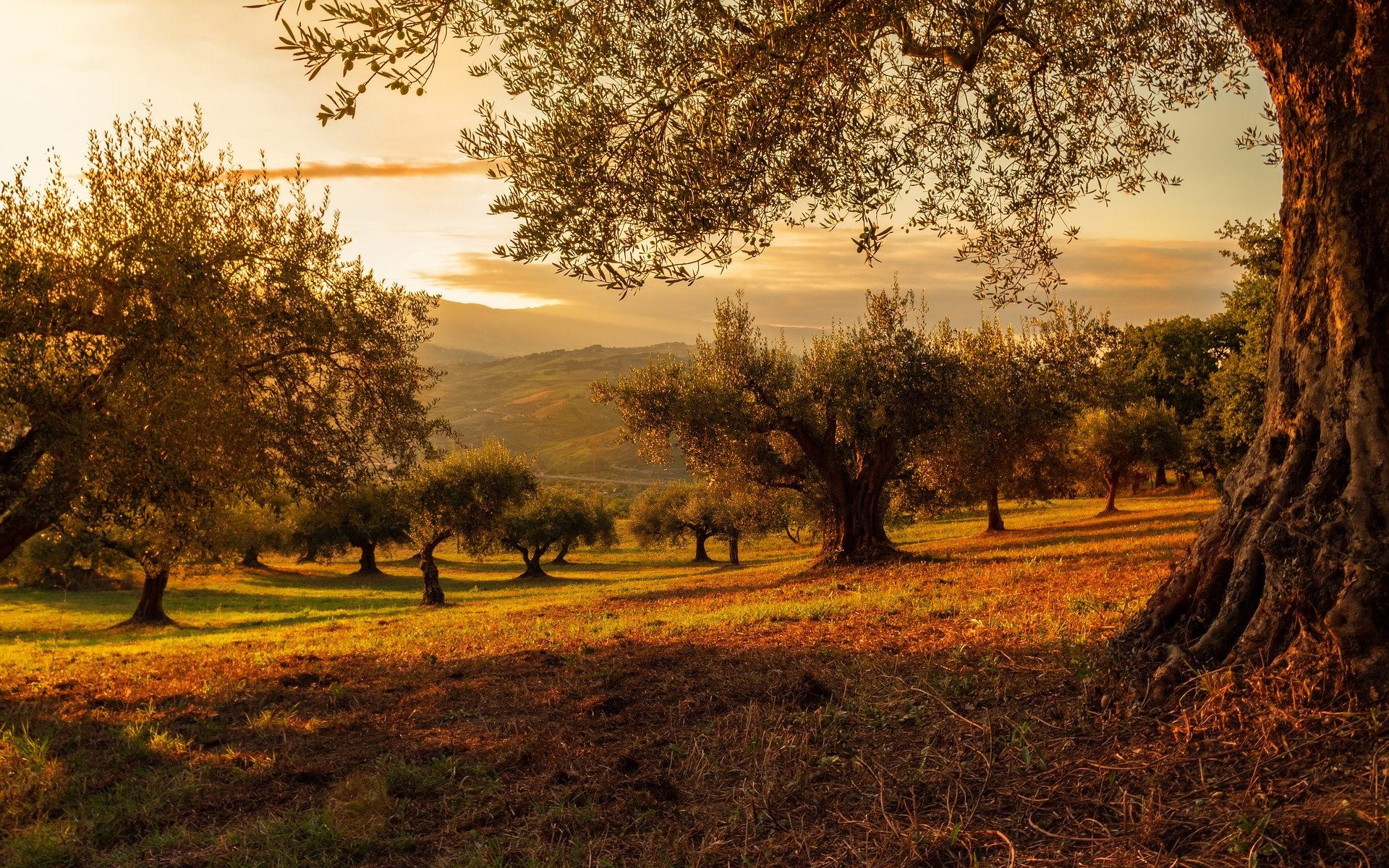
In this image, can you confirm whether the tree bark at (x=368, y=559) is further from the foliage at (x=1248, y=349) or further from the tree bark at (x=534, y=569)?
the foliage at (x=1248, y=349)

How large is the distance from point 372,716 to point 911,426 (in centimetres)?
2453

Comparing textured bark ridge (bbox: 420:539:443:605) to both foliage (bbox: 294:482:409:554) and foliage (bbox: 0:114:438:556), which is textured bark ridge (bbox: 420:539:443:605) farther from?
foliage (bbox: 294:482:409:554)

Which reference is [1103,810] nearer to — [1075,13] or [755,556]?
[1075,13]

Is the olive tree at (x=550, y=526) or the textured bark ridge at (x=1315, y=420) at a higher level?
the textured bark ridge at (x=1315, y=420)

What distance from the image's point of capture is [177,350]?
14227 millimetres

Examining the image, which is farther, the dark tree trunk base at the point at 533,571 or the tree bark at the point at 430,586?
the dark tree trunk base at the point at 533,571

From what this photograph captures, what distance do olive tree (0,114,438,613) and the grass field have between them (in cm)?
393

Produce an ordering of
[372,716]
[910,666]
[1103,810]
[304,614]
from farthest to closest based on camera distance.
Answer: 1. [304,614]
2. [372,716]
3. [910,666]
4. [1103,810]

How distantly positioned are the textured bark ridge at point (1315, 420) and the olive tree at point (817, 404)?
23411mm

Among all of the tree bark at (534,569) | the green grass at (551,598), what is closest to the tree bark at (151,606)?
the green grass at (551,598)

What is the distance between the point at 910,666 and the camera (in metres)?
8.52

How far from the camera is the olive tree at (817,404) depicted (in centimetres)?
3061

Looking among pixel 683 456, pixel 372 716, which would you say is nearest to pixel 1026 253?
pixel 372 716

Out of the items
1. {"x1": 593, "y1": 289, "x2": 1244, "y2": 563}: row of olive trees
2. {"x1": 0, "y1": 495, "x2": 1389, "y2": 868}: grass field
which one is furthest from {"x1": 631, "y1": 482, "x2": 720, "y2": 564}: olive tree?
{"x1": 0, "y1": 495, "x2": 1389, "y2": 868}: grass field
